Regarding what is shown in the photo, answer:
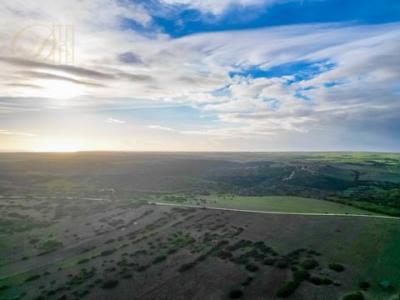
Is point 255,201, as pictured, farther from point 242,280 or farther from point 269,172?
point 269,172

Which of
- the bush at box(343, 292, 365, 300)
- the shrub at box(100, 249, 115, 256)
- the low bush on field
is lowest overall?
the low bush on field

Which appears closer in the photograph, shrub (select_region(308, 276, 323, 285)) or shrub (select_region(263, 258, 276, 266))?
shrub (select_region(308, 276, 323, 285))

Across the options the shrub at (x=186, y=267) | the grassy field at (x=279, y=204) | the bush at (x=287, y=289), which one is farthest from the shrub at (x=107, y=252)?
the grassy field at (x=279, y=204)

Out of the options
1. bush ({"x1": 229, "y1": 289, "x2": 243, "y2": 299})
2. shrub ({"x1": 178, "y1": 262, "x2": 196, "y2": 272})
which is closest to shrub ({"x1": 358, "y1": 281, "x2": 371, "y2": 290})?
bush ({"x1": 229, "y1": 289, "x2": 243, "y2": 299})

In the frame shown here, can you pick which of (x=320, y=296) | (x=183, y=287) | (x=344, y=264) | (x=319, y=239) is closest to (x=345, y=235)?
(x=319, y=239)

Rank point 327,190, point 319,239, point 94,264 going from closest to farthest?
point 94,264 < point 319,239 < point 327,190

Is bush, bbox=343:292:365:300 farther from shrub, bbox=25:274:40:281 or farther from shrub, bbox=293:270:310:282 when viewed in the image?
shrub, bbox=25:274:40:281

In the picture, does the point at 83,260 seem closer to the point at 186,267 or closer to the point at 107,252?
the point at 107,252
